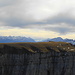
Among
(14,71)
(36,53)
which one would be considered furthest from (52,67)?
(14,71)

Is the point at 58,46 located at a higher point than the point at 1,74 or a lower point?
higher

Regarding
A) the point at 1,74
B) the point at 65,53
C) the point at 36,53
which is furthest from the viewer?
the point at 65,53

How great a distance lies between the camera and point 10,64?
127125 mm

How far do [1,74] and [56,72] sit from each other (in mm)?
37460

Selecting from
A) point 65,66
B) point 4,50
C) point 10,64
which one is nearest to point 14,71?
point 10,64

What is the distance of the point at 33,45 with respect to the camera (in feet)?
464

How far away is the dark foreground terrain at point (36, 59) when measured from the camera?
416 feet

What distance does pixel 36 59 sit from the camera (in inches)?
5285

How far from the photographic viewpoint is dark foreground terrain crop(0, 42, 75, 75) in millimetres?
126938

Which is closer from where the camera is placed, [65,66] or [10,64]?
[10,64]

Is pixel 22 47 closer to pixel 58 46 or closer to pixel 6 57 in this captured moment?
pixel 6 57

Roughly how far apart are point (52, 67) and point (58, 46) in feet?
54.9

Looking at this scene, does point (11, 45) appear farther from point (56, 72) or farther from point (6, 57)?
point (56, 72)

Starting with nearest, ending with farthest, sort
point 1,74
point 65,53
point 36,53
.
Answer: point 1,74, point 36,53, point 65,53
